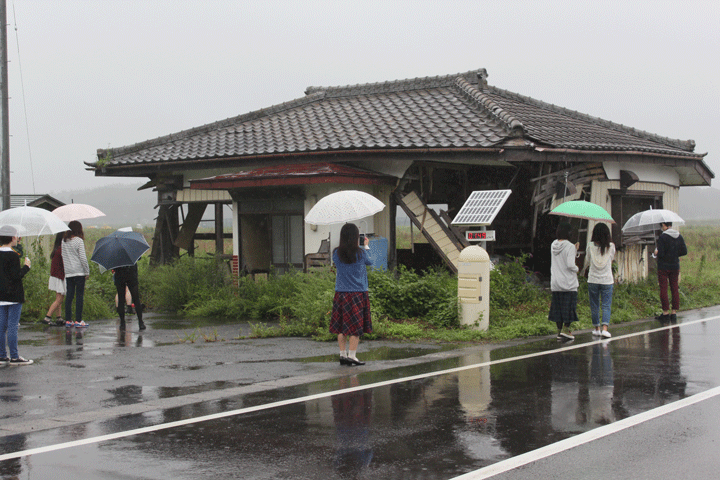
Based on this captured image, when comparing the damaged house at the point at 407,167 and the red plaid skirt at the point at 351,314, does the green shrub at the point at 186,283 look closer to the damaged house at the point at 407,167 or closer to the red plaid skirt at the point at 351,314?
the damaged house at the point at 407,167

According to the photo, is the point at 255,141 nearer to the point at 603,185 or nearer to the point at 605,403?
the point at 603,185

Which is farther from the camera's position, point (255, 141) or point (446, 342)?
point (255, 141)

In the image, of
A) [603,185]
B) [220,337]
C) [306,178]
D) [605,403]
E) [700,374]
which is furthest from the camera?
[603,185]

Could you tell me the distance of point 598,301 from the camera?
38.5 ft

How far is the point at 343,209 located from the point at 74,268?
5.22 metres

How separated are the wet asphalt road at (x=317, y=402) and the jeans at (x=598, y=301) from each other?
0.42m

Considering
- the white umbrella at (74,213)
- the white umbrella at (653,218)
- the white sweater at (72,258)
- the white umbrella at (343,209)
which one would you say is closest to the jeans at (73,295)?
the white sweater at (72,258)

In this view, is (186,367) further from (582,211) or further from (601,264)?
(582,211)

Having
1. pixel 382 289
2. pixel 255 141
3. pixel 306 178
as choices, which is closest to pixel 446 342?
pixel 382 289

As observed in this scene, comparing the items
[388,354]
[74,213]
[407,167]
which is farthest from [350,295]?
[74,213]

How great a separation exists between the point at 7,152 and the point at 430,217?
28.1 feet

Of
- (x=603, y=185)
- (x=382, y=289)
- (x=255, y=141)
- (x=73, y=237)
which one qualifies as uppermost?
(x=255, y=141)

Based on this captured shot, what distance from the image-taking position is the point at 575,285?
11.4 m

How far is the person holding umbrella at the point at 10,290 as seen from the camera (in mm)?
9406
